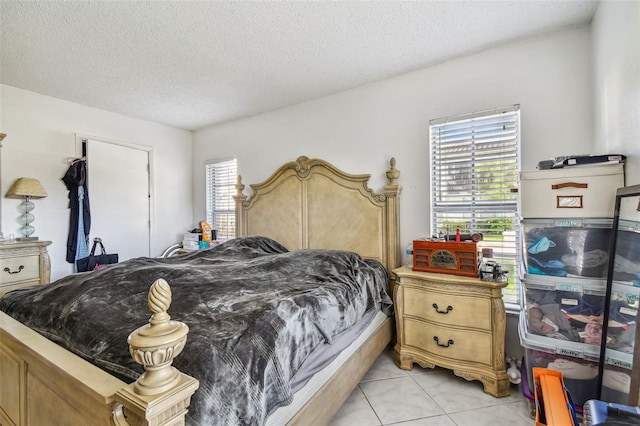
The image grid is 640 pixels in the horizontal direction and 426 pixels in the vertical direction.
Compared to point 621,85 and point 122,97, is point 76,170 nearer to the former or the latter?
point 122,97

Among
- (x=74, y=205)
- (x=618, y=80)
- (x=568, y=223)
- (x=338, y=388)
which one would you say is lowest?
(x=338, y=388)

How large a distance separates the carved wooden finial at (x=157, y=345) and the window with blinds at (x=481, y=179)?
2.22 m

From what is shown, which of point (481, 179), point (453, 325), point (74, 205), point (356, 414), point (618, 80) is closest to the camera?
point (618, 80)

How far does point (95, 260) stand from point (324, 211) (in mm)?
2669

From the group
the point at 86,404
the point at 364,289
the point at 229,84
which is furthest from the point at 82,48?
the point at 364,289

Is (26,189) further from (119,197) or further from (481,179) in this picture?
(481,179)

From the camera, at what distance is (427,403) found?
5.83 feet

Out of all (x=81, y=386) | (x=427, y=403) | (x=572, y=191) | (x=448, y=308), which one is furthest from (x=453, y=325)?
(x=81, y=386)

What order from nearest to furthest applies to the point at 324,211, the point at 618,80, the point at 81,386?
the point at 81,386, the point at 618,80, the point at 324,211

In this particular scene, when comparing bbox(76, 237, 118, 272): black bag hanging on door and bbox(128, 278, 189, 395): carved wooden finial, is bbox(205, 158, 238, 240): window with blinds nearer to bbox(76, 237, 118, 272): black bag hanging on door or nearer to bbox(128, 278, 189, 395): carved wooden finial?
bbox(76, 237, 118, 272): black bag hanging on door

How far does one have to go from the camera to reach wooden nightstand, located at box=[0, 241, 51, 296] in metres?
2.49

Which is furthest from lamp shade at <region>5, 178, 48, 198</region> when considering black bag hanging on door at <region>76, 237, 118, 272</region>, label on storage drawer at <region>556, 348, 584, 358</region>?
label on storage drawer at <region>556, 348, 584, 358</region>

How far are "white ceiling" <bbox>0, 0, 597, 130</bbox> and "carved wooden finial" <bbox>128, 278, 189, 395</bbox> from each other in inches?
73.5

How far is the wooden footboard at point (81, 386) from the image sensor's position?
0.69m
